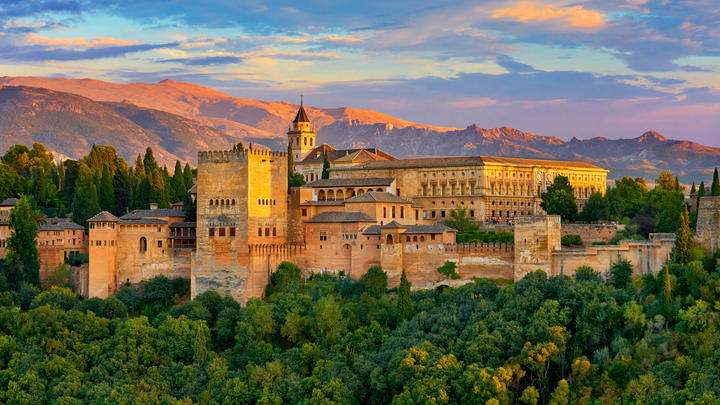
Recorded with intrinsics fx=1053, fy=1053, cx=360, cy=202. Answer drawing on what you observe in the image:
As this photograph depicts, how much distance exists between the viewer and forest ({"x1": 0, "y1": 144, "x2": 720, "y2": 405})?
35.8 m

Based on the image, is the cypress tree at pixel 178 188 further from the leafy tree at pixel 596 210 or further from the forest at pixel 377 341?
the leafy tree at pixel 596 210

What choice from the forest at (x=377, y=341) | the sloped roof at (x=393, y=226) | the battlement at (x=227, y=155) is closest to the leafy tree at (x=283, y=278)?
the forest at (x=377, y=341)

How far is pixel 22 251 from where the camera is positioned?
50594 millimetres

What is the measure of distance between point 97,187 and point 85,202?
250cm

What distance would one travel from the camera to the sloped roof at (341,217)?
48656 mm

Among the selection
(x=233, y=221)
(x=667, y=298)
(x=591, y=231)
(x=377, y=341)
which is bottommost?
(x=377, y=341)

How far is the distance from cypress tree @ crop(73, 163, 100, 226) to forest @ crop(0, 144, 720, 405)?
25.0ft

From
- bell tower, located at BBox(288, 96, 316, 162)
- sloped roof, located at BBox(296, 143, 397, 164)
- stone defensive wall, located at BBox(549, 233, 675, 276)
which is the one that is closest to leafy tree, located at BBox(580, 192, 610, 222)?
stone defensive wall, located at BBox(549, 233, 675, 276)

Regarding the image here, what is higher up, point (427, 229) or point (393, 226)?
point (393, 226)

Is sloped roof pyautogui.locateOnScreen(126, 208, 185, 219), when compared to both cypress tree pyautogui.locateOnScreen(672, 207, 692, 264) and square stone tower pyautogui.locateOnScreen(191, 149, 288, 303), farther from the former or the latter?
cypress tree pyautogui.locateOnScreen(672, 207, 692, 264)

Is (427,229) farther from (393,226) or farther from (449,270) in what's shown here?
(449,270)

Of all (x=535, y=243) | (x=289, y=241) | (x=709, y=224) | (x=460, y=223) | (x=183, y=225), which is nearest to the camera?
(x=709, y=224)

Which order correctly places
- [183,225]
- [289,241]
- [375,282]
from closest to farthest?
[375,282]
[289,241]
[183,225]

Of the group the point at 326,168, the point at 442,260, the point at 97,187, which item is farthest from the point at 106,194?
the point at 442,260
